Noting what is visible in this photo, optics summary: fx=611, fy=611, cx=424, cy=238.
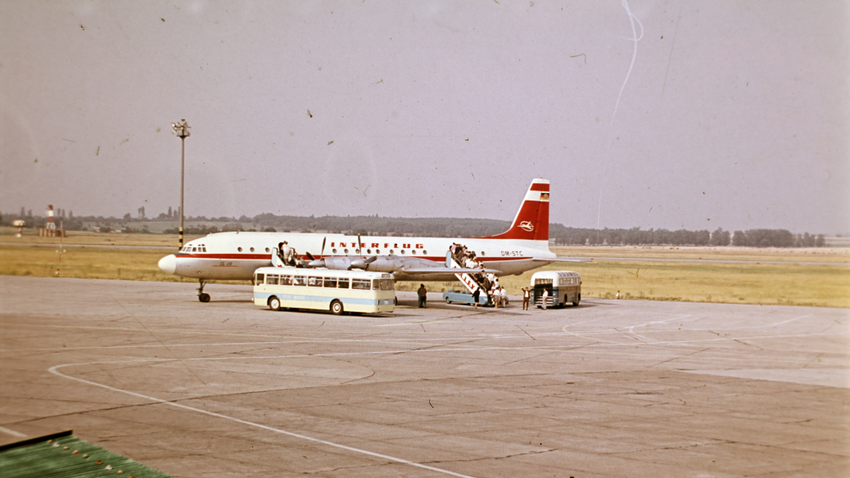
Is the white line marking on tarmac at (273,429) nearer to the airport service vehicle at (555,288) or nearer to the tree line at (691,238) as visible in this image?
the tree line at (691,238)

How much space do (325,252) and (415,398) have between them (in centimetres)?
3237

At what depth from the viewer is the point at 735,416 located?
16000 mm

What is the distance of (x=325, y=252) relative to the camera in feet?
160

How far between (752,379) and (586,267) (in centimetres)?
8688

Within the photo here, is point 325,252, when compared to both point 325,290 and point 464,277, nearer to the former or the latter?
point 325,290

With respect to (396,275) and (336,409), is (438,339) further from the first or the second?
(396,275)

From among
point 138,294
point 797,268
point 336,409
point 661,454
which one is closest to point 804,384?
point 661,454

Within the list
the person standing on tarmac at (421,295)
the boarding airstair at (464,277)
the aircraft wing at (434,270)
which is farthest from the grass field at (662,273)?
the person standing on tarmac at (421,295)

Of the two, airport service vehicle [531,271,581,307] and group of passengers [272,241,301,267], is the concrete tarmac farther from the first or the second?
airport service vehicle [531,271,581,307]

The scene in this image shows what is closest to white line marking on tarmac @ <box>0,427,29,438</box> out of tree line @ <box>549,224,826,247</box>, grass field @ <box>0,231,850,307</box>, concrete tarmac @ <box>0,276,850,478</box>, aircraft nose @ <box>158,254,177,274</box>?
concrete tarmac @ <box>0,276,850,478</box>

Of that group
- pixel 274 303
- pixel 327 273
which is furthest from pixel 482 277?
pixel 274 303

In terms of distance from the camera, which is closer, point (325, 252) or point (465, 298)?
point (325, 252)

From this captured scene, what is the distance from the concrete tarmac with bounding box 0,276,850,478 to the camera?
39.6 ft

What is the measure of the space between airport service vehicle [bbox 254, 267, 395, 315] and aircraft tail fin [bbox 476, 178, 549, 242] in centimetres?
2052
